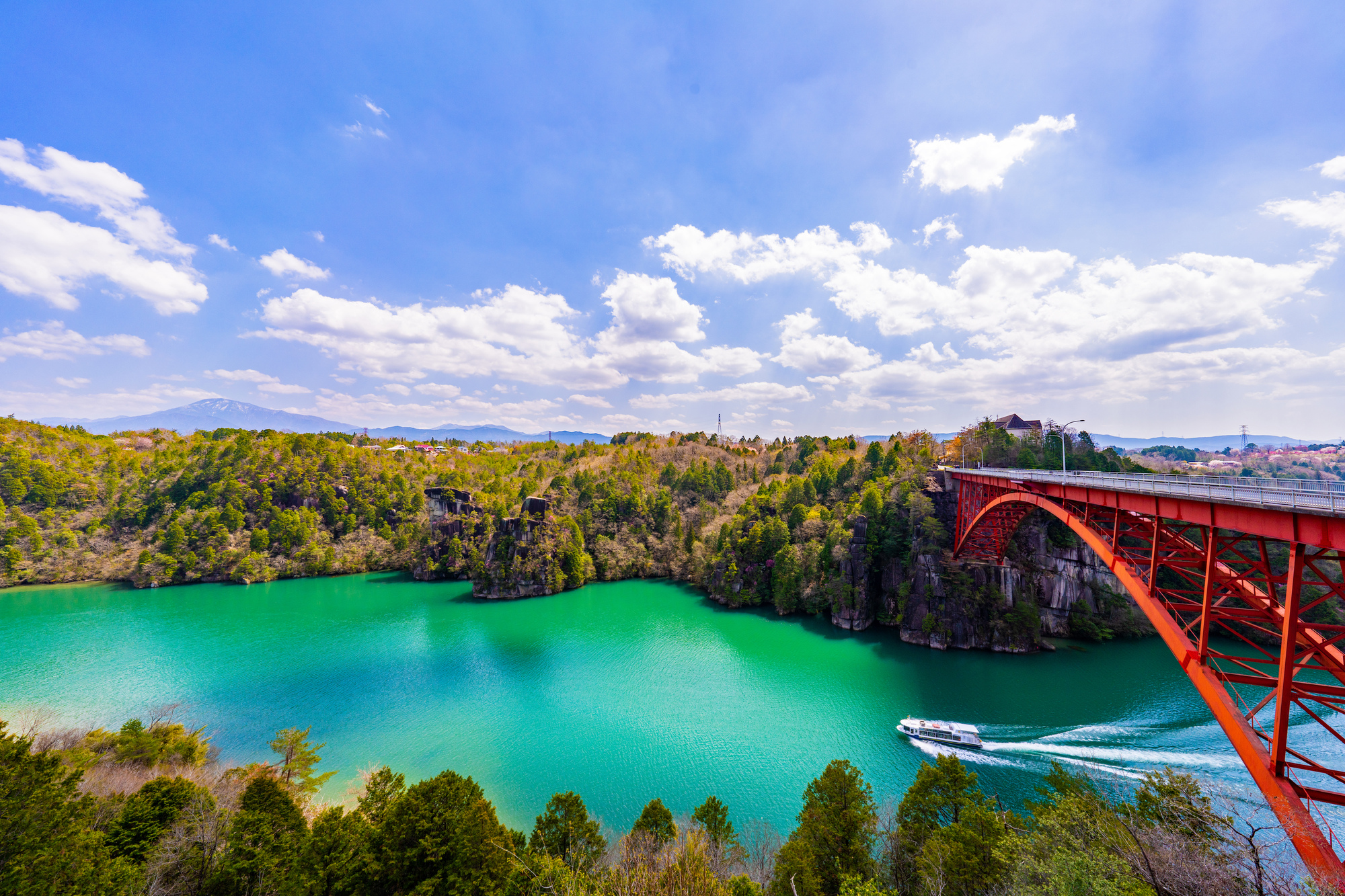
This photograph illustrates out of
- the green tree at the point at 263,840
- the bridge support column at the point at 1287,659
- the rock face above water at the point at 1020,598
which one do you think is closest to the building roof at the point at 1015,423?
the rock face above water at the point at 1020,598

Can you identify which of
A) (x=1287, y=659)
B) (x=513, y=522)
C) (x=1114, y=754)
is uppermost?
(x=1287, y=659)

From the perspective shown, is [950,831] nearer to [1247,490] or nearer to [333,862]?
[1247,490]

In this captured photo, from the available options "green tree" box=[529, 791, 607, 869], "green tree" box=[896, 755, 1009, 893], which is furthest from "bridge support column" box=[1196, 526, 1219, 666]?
"green tree" box=[529, 791, 607, 869]

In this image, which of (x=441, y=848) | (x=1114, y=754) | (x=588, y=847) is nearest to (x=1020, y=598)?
(x=1114, y=754)

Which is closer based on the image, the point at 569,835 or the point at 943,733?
the point at 569,835

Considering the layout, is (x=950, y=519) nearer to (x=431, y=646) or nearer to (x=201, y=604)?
(x=431, y=646)

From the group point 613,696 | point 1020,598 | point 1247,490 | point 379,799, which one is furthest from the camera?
point 1020,598

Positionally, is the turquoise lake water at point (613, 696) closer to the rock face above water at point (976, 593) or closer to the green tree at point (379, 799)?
the rock face above water at point (976, 593)
